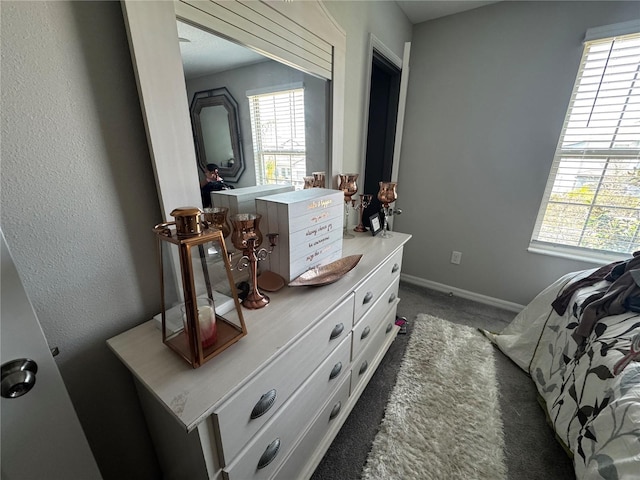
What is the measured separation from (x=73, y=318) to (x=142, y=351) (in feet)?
0.65

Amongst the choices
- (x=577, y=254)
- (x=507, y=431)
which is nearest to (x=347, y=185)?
(x=507, y=431)

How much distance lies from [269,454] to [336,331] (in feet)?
1.39

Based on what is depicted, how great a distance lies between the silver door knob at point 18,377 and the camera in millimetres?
481

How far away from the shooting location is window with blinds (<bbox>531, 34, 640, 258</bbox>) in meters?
1.64

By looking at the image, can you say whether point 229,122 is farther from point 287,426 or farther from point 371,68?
point 371,68

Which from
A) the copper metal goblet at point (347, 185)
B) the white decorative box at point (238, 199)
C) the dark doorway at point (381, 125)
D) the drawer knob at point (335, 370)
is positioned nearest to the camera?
the white decorative box at point (238, 199)

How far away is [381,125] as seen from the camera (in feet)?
7.80

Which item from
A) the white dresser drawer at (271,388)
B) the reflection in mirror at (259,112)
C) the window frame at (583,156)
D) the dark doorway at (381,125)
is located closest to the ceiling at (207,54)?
the reflection in mirror at (259,112)

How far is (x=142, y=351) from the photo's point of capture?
0.67 metres

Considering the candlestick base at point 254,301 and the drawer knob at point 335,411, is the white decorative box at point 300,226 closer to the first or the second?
the candlestick base at point 254,301

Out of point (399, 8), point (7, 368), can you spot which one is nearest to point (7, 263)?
point (7, 368)

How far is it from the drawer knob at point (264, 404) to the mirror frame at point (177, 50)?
60cm

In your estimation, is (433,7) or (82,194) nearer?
(82,194)

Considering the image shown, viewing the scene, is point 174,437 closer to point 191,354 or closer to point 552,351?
point 191,354
